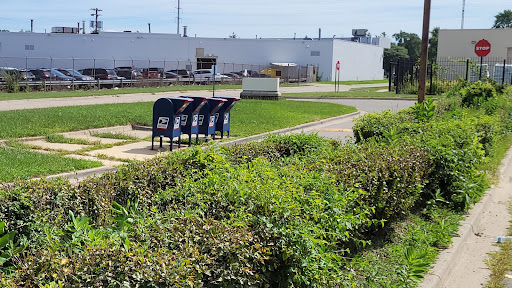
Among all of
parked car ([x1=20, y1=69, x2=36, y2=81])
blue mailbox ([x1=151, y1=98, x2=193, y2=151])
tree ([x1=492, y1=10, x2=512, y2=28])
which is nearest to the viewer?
blue mailbox ([x1=151, y1=98, x2=193, y2=151])

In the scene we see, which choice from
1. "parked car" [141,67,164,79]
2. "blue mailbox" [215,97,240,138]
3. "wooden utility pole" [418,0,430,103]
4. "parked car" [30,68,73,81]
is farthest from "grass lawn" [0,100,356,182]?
"parked car" [141,67,164,79]

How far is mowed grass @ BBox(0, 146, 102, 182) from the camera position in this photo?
1002 cm

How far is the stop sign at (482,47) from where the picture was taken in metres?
43.6

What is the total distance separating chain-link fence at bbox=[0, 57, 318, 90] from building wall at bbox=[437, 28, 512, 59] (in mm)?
17540

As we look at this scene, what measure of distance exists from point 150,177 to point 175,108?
8.06 metres

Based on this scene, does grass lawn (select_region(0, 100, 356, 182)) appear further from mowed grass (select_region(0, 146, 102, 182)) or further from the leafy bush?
the leafy bush

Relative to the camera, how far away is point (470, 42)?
4709cm

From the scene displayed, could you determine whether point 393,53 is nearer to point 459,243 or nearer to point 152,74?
point 152,74

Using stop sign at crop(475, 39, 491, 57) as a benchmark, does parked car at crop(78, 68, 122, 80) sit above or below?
below

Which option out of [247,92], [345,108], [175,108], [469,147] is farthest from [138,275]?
[247,92]

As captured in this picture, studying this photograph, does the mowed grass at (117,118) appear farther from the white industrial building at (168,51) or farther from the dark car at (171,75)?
the white industrial building at (168,51)

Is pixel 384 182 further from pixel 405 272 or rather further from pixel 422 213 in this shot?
pixel 422 213

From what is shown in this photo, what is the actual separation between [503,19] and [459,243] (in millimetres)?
114959

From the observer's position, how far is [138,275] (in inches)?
129
